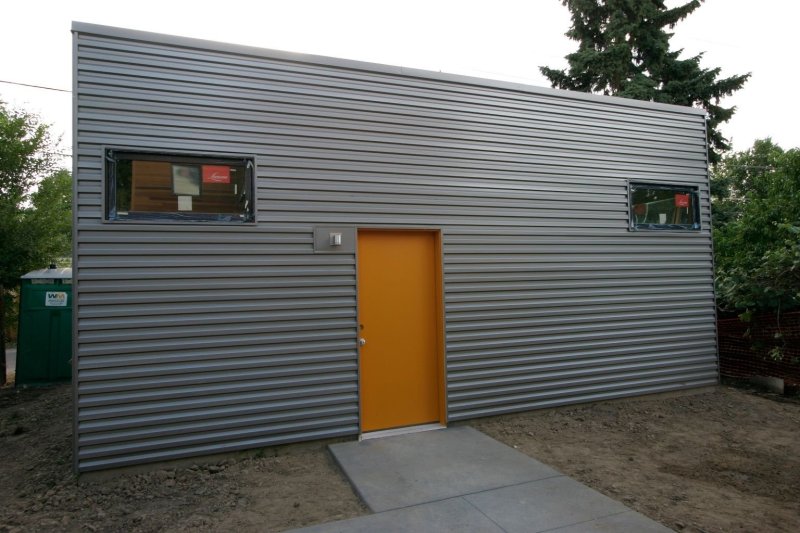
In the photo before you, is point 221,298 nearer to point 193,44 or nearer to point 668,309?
point 193,44

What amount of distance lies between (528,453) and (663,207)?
4.22 meters

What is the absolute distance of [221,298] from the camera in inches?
178

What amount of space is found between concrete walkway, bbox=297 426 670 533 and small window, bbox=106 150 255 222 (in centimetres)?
256

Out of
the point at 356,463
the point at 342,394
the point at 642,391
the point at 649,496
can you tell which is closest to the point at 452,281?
the point at 342,394

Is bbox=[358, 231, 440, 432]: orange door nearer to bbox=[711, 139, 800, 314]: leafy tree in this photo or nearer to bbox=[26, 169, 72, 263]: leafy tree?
bbox=[711, 139, 800, 314]: leafy tree

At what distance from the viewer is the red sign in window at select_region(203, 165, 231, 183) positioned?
4.56m

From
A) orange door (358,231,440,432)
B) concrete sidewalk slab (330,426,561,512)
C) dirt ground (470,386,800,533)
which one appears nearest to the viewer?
dirt ground (470,386,800,533)

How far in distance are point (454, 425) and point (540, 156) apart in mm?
3365

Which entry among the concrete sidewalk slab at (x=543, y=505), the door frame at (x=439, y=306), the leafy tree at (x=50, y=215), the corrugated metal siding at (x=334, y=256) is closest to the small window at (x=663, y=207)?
the corrugated metal siding at (x=334, y=256)

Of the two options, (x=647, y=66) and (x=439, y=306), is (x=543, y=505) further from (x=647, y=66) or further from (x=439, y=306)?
(x=647, y=66)

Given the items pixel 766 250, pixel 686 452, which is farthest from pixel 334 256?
pixel 766 250

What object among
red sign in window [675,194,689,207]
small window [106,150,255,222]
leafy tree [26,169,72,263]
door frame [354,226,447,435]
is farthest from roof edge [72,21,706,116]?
leafy tree [26,169,72,263]

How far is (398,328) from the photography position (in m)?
5.29

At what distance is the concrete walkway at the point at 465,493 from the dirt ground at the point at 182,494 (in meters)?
0.22
